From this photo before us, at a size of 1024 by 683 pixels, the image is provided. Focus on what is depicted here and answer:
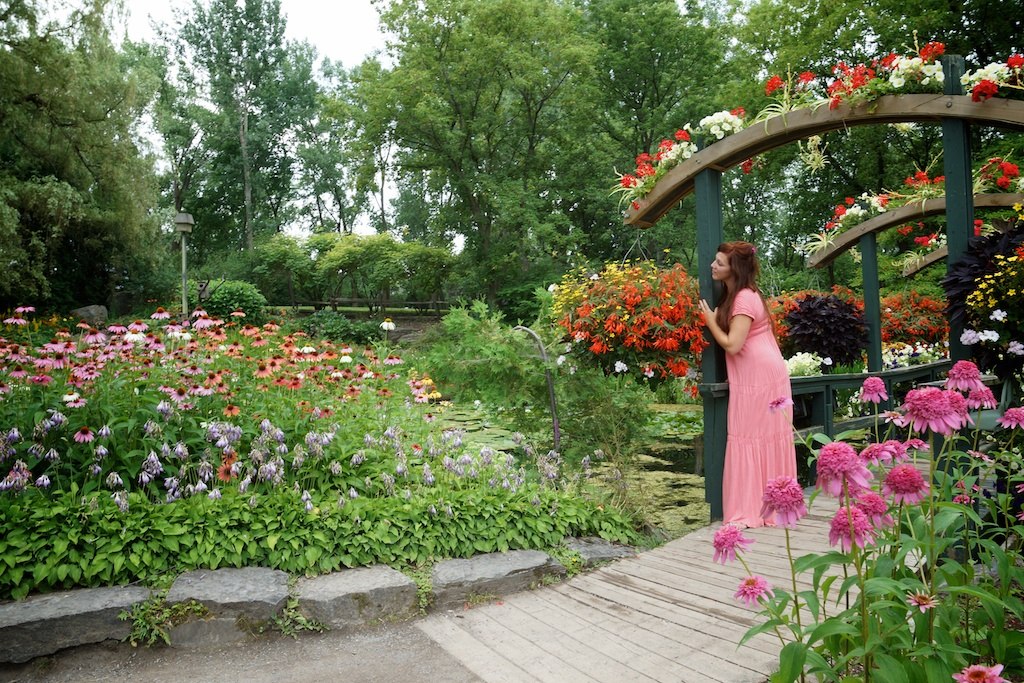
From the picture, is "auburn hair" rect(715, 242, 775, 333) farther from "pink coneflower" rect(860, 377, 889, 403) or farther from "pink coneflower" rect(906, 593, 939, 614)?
"pink coneflower" rect(906, 593, 939, 614)

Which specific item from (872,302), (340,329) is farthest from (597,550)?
(340,329)

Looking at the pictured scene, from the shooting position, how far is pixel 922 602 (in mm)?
1546

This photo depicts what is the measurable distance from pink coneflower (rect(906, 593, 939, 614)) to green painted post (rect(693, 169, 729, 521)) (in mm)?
2759

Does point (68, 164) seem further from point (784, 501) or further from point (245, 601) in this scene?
point (784, 501)

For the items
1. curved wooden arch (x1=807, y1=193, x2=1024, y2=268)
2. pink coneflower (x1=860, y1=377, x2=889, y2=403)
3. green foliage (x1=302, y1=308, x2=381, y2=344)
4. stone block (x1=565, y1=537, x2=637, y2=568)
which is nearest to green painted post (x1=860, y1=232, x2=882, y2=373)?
curved wooden arch (x1=807, y1=193, x2=1024, y2=268)

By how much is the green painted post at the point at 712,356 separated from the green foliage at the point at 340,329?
544 inches

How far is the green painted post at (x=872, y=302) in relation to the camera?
6.62 meters

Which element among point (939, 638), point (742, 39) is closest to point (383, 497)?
point (939, 638)

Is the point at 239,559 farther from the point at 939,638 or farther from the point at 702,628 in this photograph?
the point at 939,638

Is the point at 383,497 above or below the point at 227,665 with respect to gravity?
above

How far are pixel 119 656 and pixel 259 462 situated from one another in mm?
1049

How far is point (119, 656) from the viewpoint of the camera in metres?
2.76

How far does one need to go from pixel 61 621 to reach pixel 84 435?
2.99 ft

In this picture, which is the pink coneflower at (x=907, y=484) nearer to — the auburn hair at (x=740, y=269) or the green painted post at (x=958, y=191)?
the green painted post at (x=958, y=191)
